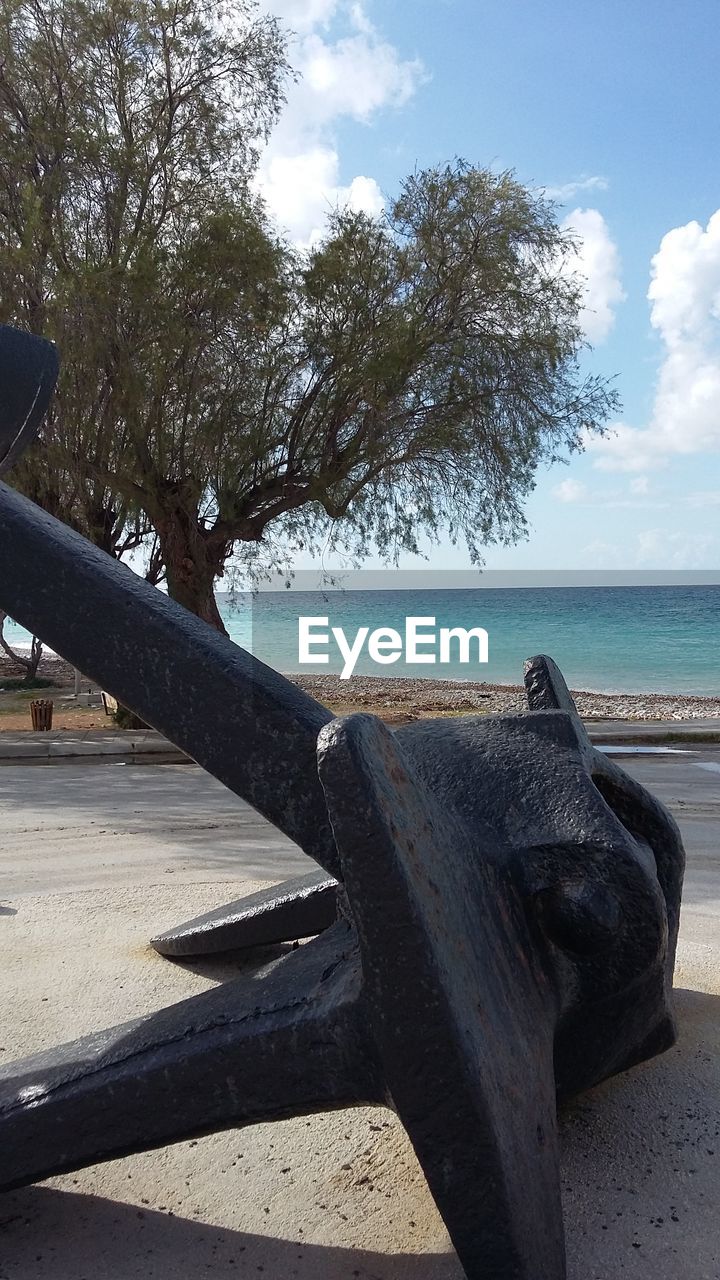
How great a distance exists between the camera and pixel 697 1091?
9.21 feet

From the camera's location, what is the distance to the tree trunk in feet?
39.9

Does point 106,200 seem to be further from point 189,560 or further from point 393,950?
point 393,950

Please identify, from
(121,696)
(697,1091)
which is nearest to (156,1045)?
(121,696)

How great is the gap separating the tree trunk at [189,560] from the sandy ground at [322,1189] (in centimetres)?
882

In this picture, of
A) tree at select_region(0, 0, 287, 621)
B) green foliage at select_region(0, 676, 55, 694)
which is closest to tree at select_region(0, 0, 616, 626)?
tree at select_region(0, 0, 287, 621)

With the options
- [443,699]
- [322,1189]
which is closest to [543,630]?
[443,699]

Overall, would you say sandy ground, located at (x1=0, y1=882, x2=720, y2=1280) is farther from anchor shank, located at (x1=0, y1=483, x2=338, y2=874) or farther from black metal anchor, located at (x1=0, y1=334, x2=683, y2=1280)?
anchor shank, located at (x1=0, y1=483, x2=338, y2=874)

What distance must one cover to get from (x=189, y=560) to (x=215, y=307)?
9.42 feet

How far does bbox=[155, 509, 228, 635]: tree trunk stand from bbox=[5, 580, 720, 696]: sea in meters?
1.33

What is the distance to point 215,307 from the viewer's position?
11.4 m

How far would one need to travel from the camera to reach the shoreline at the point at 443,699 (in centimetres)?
1698

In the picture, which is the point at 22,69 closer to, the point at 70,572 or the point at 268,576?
the point at 268,576

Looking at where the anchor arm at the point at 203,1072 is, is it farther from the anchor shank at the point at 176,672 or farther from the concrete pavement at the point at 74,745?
the concrete pavement at the point at 74,745

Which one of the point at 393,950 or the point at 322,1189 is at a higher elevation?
the point at 393,950
